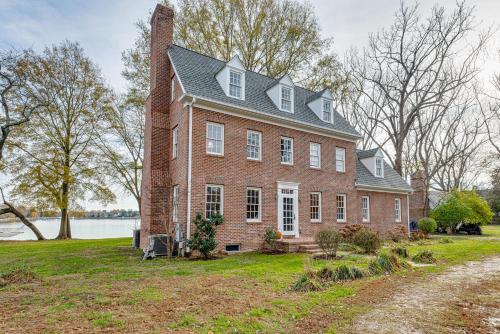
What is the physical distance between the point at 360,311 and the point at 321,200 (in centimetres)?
1208

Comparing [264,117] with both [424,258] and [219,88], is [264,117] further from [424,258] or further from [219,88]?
[424,258]

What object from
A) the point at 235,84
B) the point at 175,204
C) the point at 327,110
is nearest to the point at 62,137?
the point at 175,204

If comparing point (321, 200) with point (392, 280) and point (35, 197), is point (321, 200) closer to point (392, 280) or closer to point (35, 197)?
point (392, 280)

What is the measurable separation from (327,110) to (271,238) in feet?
29.4

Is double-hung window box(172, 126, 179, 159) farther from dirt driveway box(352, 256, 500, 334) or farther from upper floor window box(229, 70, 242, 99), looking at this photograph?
dirt driveway box(352, 256, 500, 334)

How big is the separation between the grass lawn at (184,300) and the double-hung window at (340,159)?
9532 mm

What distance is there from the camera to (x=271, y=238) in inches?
568

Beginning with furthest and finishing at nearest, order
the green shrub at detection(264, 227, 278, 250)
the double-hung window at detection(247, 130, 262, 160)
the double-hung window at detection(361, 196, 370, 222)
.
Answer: the double-hung window at detection(361, 196, 370, 222), the double-hung window at detection(247, 130, 262, 160), the green shrub at detection(264, 227, 278, 250)

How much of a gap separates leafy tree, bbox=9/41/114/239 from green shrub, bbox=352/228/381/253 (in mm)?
21256

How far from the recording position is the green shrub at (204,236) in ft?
39.8

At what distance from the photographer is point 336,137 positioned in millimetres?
19031

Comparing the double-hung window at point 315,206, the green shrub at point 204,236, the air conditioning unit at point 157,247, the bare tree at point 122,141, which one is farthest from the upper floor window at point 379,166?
the bare tree at point 122,141

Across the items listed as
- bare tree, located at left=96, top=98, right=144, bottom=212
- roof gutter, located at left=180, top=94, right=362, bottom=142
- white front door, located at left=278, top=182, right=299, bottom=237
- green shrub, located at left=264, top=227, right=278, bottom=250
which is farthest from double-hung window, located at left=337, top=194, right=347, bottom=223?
bare tree, located at left=96, top=98, right=144, bottom=212

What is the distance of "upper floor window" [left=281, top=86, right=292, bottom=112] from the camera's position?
17.3 m
